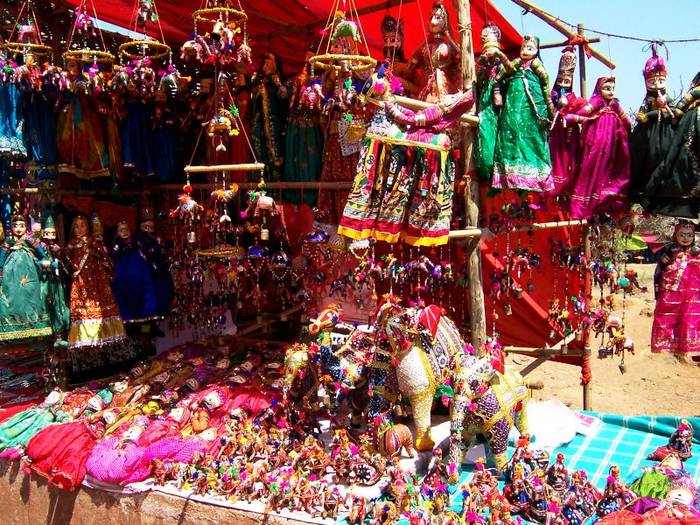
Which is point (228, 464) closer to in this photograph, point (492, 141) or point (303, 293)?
point (303, 293)

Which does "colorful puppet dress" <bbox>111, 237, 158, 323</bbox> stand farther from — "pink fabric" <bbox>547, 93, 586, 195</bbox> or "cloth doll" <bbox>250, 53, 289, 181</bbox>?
"pink fabric" <bbox>547, 93, 586, 195</bbox>

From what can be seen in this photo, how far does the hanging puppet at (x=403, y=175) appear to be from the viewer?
374cm

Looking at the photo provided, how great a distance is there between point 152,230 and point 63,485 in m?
2.46

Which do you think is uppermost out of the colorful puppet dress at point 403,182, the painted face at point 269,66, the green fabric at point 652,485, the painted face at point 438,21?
the painted face at point 438,21

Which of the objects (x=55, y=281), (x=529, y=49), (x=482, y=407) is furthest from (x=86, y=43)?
(x=482, y=407)

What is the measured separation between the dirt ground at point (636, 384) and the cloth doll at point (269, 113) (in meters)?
4.63

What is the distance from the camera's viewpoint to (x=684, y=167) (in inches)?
146

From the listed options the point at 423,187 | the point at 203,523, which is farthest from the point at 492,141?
the point at 203,523

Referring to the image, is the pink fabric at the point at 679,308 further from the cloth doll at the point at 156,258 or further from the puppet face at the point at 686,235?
the cloth doll at the point at 156,258

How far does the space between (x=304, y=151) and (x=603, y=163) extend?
7.44 feet

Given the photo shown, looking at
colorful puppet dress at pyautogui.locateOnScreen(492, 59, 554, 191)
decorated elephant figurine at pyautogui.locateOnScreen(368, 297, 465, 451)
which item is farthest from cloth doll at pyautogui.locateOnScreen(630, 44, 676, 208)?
decorated elephant figurine at pyautogui.locateOnScreen(368, 297, 465, 451)

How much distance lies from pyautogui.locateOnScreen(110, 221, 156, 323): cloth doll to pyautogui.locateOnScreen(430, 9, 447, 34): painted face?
3.24m

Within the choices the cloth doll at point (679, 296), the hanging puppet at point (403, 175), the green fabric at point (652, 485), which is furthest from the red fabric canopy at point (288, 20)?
the green fabric at point (652, 485)

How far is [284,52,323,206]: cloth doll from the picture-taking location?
197 inches
